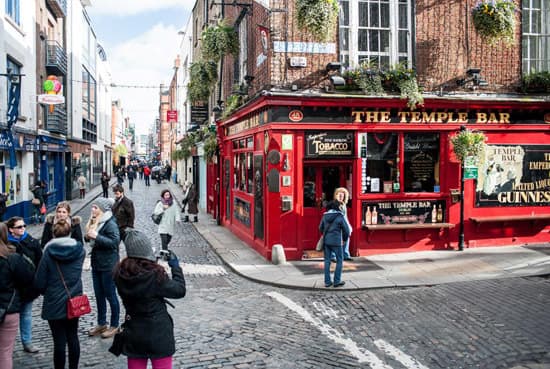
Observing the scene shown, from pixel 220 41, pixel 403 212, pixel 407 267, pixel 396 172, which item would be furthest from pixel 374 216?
pixel 220 41

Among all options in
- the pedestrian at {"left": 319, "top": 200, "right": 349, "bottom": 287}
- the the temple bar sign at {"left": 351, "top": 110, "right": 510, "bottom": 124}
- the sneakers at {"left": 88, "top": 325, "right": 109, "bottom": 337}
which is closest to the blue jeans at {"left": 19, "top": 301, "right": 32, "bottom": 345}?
the sneakers at {"left": 88, "top": 325, "right": 109, "bottom": 337}

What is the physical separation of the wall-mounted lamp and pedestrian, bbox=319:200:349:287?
5650 millimetres

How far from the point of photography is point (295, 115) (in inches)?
462

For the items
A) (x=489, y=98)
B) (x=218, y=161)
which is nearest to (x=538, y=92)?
(x=489, y=98)

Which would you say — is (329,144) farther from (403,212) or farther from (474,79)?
(474,79)

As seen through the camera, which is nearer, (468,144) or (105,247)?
(105,247)

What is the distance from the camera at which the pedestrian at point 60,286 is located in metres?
5.15

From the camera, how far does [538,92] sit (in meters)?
13.1

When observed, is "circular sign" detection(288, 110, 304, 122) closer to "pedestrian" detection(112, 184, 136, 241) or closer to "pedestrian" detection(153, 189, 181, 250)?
"pedestrian" detection(153, 189, 181, 250)

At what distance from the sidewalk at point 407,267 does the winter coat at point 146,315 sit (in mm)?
5616

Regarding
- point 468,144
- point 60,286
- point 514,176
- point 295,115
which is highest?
point 295,115

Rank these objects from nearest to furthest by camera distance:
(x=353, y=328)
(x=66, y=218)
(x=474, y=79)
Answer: (x=66, y=218) < (x=353, y=328) < (x=474, y=79)

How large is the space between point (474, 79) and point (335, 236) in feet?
20.3

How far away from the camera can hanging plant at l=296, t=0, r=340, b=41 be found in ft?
36.4
